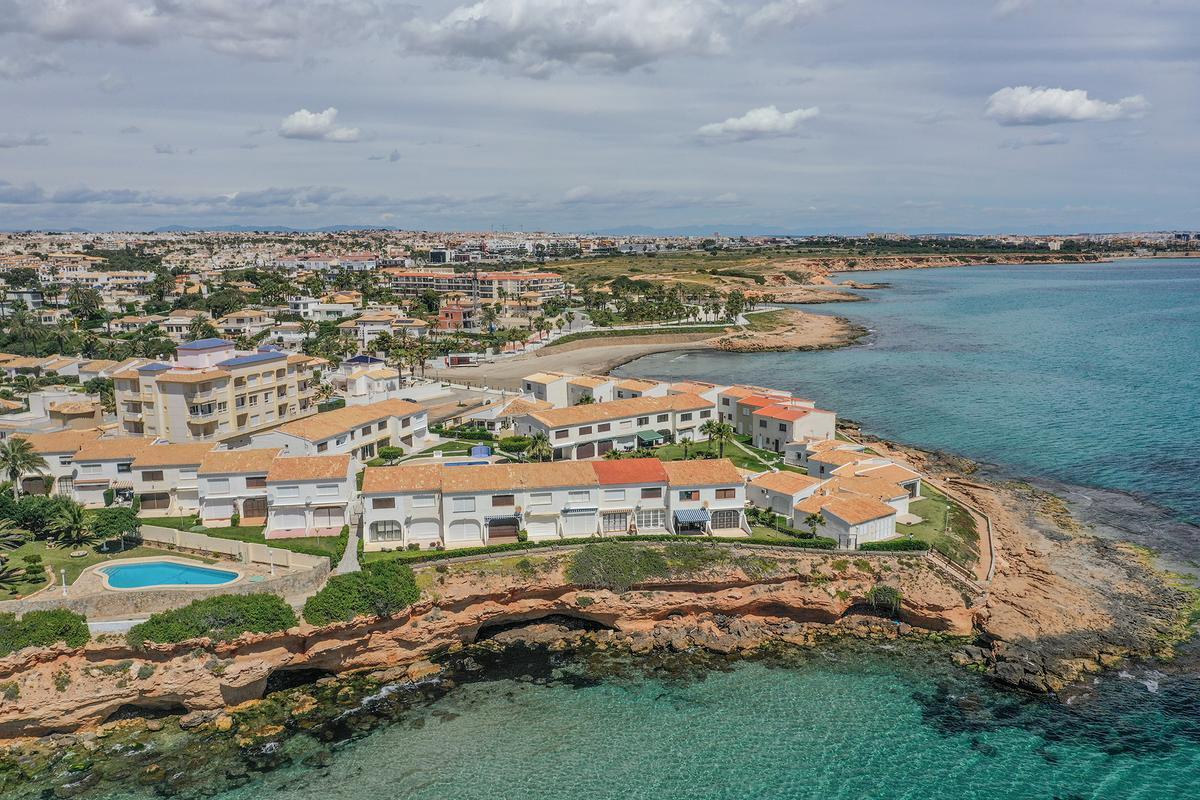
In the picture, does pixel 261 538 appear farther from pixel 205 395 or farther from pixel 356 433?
pixel 205 395

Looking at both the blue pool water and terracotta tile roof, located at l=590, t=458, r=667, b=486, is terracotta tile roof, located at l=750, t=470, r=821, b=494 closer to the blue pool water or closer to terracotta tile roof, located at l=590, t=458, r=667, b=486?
terracotta tile roof, located at l=590, t=458, r=667, b=486

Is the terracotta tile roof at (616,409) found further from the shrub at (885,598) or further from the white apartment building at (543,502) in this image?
the shrub at (885,598)

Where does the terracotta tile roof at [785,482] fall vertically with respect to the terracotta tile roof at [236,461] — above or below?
below

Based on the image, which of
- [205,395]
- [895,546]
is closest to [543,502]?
[895,546]

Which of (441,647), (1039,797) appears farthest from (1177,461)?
(441,647)

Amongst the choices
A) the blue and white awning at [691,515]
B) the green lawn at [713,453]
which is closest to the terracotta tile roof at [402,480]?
the blue and white awning at [691,515]

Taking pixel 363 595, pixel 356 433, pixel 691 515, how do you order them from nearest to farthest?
pixel 363 595 → pixel 691 515 → pixel 356 433
